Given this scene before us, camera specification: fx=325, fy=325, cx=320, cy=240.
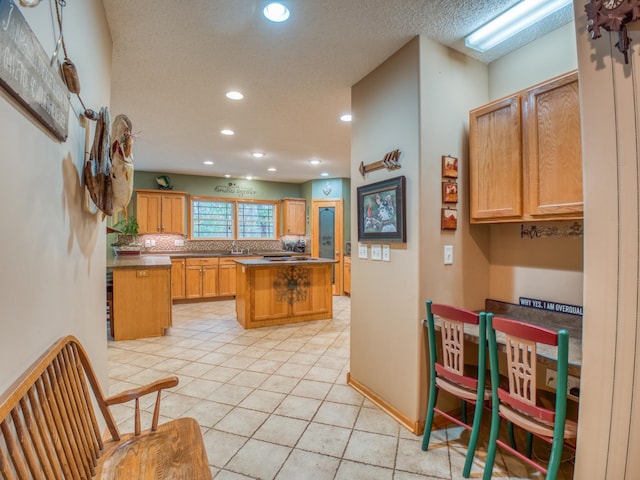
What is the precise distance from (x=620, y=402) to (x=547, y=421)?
50 centimetres

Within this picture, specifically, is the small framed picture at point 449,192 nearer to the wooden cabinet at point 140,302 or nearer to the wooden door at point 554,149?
the wooden door at point 554,149

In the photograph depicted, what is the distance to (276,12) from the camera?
191cm

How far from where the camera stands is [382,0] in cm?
182

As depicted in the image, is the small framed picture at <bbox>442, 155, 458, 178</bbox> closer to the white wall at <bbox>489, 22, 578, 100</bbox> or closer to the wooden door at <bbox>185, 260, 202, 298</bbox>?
the white wall at <bbox>489, 22, 578, 100</bbox>

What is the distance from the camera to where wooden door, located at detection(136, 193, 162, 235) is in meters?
6.42

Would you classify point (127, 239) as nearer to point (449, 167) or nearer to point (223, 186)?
point (223, 186)

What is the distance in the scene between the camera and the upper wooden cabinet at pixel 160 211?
21.1ft

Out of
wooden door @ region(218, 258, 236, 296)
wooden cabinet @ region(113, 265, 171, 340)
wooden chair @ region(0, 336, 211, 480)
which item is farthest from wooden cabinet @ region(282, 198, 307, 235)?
wooden chair @ region(0, 336, 211, 480)

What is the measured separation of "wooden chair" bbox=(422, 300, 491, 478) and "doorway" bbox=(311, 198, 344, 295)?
5344mm

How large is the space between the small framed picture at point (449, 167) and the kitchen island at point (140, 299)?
354cm

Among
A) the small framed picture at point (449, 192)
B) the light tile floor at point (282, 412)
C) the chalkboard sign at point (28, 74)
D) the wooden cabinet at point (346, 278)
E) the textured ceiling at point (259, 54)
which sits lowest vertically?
the light tile floor at point (282, 412)

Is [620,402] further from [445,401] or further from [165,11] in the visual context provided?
[165,11]

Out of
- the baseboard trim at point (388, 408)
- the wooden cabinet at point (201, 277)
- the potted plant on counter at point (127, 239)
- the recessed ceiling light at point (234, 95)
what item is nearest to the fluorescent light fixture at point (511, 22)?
the recessed ceiling light at point (234, 95)

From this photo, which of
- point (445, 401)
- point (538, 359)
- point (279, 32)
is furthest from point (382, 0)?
point (445, 401)
